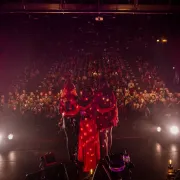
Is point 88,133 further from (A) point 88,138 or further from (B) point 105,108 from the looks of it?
(B) point 105,108

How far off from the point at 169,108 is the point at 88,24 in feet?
22.0

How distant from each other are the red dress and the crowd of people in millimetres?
2571

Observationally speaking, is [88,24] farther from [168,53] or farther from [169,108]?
[168,53]

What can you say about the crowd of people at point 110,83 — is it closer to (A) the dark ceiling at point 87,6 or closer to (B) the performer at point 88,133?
(B) the performer at point 88,133

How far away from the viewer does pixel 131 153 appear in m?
10.5

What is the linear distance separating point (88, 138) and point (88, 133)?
155 mm

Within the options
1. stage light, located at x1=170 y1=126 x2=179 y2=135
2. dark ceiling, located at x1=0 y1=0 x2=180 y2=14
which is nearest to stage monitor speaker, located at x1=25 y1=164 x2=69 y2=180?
dark ceiling, located at x1=0 y1=0 x2=180 y2=14

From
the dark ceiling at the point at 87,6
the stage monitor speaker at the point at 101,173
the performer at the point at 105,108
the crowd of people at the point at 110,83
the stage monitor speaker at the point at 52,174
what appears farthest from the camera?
the crowd of people at the point at 110,83

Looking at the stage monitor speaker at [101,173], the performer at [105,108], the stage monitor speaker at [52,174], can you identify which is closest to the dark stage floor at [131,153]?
the stage monitor speaker at [101,173]

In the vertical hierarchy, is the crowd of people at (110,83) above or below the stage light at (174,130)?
above

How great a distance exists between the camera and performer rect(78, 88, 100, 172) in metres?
9.05

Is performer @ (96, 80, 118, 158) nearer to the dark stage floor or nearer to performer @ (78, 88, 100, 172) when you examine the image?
performer @ (78, 88, 100, 172)

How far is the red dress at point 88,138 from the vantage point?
29.7 ft

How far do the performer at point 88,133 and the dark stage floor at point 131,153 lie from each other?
77 cm
